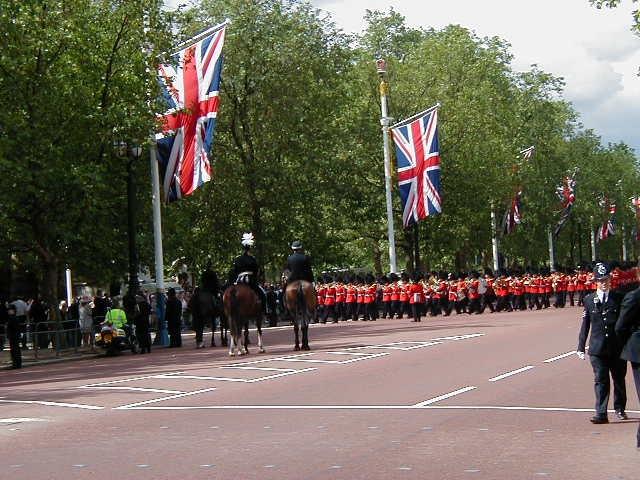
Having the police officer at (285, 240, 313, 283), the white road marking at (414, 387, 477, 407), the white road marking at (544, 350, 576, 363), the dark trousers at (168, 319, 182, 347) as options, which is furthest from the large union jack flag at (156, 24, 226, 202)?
the white road marking at (414, 387, 477, 407)

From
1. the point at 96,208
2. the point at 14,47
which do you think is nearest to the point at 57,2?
the point at 14,47

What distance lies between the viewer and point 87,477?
11.0 metres

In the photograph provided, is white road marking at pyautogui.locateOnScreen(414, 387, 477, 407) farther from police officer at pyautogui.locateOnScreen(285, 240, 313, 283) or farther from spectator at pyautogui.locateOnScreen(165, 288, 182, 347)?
spectator at pyautogui.locateOnScreen(165, 288, 182, 347)

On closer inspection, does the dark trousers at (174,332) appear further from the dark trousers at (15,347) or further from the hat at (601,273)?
the hat at (601,273)

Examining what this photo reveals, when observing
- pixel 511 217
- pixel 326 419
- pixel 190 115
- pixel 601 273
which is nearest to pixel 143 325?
pixel 190 115

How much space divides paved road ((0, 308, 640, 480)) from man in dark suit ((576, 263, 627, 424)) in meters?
0.27

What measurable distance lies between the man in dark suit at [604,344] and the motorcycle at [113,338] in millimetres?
21042

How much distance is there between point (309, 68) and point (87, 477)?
48212mm

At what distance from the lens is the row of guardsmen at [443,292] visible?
165ft

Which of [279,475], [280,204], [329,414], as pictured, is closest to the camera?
[279,475]

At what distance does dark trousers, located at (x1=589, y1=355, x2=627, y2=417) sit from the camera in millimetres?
13609

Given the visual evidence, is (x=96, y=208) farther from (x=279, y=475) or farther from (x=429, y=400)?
(x=279, y=475)

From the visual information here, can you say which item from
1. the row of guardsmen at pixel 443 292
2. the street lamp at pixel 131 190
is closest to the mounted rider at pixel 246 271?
the street lamp at pixel 131 190

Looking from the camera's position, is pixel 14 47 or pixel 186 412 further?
pixel 14 47
